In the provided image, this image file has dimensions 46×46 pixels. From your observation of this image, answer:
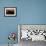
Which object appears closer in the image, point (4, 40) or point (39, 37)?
point (39, 37)

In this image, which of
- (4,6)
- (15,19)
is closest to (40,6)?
(15,19)

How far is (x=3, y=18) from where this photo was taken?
4.77 m

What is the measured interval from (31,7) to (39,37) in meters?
1.17

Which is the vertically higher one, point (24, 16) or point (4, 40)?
point (24, 16)

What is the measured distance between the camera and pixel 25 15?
478 cm

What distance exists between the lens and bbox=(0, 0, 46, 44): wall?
4766 millimetres

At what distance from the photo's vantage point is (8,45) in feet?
14.6

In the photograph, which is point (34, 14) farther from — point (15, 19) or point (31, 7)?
point (15, 19)

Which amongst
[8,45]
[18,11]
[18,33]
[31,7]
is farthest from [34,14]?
[8,45]

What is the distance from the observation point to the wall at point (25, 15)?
188 inches

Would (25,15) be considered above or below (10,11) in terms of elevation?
below

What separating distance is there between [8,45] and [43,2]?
2.04 metres

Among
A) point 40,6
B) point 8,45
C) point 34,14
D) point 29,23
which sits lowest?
point 8,45

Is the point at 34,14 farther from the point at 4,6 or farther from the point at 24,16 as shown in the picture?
the point at 4,6
